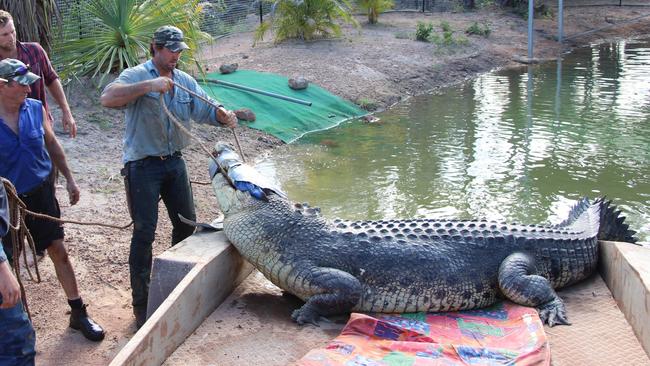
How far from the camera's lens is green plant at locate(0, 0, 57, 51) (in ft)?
19.0

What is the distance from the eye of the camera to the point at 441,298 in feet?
12.4

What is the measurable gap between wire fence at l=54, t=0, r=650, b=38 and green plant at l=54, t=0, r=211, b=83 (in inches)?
3.2

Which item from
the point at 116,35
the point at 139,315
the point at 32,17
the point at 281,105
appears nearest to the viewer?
the point at 139,315

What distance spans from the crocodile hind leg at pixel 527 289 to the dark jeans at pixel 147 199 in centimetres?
201

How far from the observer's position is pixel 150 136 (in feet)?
12.9

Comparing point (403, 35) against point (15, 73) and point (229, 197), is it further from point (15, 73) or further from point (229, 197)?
point (15, 73)

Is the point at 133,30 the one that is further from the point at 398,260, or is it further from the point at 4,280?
the point at 4,280

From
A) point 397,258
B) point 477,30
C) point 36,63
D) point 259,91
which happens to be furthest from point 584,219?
point 477,30

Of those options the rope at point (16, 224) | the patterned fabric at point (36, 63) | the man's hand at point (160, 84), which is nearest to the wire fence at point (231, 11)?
the patterned fabric at point (36, 63)

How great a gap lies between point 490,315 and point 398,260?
60cm

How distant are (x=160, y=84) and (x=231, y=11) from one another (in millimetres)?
13974

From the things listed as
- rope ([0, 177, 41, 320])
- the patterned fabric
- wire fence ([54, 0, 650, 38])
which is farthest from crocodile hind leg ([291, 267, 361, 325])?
wire fence ([54, 0, 650, 38])

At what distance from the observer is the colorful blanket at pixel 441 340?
10.3 feet

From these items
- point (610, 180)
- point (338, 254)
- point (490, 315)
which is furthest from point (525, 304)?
point (610, 180)
